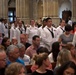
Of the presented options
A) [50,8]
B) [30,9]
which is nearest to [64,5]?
[30,9]

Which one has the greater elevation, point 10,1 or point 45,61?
point 10,1

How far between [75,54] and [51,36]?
3568 millimetres

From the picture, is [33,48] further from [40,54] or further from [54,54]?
[40,54]

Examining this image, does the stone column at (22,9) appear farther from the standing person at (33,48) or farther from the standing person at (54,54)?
the standing person at (54,54)

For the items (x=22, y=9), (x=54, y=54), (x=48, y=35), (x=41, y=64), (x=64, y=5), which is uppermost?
→ (x=64, y=5)

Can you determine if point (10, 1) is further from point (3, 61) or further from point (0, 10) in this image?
point (3, 61)

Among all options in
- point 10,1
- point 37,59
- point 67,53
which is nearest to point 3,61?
point 37,59

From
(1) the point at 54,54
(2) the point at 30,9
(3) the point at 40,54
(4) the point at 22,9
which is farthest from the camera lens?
(2) the point at 30,9

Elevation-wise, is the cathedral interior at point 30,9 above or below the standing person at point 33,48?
above

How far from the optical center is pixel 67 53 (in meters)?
6.23

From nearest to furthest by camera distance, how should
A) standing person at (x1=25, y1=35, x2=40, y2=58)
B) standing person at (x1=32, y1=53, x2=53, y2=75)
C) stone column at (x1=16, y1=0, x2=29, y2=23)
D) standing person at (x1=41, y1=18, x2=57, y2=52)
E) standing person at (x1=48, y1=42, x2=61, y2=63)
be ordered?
standing person at (x1=32, y1=53, x2=53, y2=75), standing person at (x1=48, y1=42, x2=61, y2=63), standing person at (x1=25, y1=35, x2=40, y2=58), standing person at (x1=41, y1=18, x2=57, y2=52), stone column at (x1=16, y1=0, x2=29, y2=23)

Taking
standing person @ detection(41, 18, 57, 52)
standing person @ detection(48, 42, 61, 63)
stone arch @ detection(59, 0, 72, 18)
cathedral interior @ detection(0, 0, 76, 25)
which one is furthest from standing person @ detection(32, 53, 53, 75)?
stone arch @ detection(59, 0, 72, 18)

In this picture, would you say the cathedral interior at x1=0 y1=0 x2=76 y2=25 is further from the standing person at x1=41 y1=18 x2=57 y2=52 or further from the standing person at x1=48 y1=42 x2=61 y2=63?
the standing person at x1=48 y1=42 x2=61 y2=63

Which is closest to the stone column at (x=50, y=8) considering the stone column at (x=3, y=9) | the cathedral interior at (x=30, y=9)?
the cathedral interior at (x=30, y=9)
